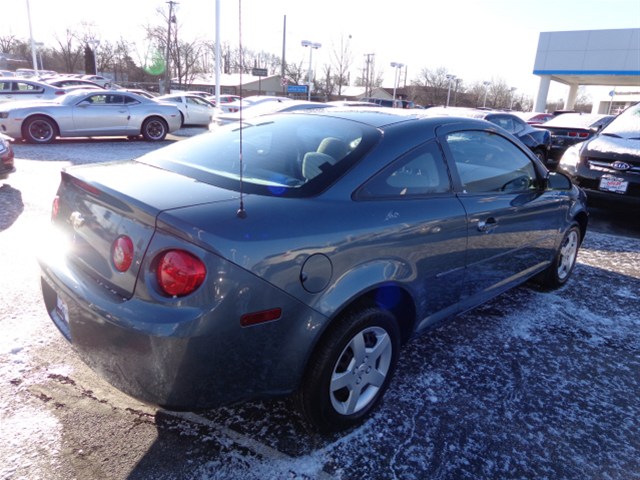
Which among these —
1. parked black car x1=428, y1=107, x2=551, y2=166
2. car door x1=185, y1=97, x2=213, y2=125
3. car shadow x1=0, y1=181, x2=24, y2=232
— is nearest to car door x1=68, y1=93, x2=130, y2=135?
car door x1=185, y1=97, x2=213, y2=125

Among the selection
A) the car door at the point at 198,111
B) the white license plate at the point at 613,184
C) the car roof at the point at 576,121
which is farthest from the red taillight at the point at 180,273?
the car door at the point at 198,111

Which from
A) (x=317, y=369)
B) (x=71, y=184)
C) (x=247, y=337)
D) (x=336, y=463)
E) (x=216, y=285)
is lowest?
(x=336, y=463)

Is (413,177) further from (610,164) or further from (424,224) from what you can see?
(610,164)

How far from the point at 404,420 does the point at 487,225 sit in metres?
1.26

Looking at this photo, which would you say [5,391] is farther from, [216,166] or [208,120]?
[208,120]

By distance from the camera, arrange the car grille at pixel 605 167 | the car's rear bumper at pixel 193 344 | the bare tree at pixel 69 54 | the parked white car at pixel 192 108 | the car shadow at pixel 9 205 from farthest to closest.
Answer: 1. the bare tree at pixel 69 54
2. the parked white car at pixel 192 108
3. the car grille at pixel 605 167
4. the car shadow at pixel 9 205
5. the car's rear bumper at pixel 193 344

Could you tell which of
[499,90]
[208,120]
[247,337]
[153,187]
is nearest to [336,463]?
[247,337]

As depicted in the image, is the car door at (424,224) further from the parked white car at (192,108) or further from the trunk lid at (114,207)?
the parked white car at (192,108)

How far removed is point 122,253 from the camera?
1.86 m

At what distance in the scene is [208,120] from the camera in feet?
54.7

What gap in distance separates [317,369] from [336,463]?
44 centimetres

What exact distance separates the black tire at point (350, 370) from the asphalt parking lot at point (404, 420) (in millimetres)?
124

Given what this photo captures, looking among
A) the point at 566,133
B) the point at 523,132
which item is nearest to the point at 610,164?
the point at 523,132

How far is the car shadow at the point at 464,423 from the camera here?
Result: 6.82 ft
